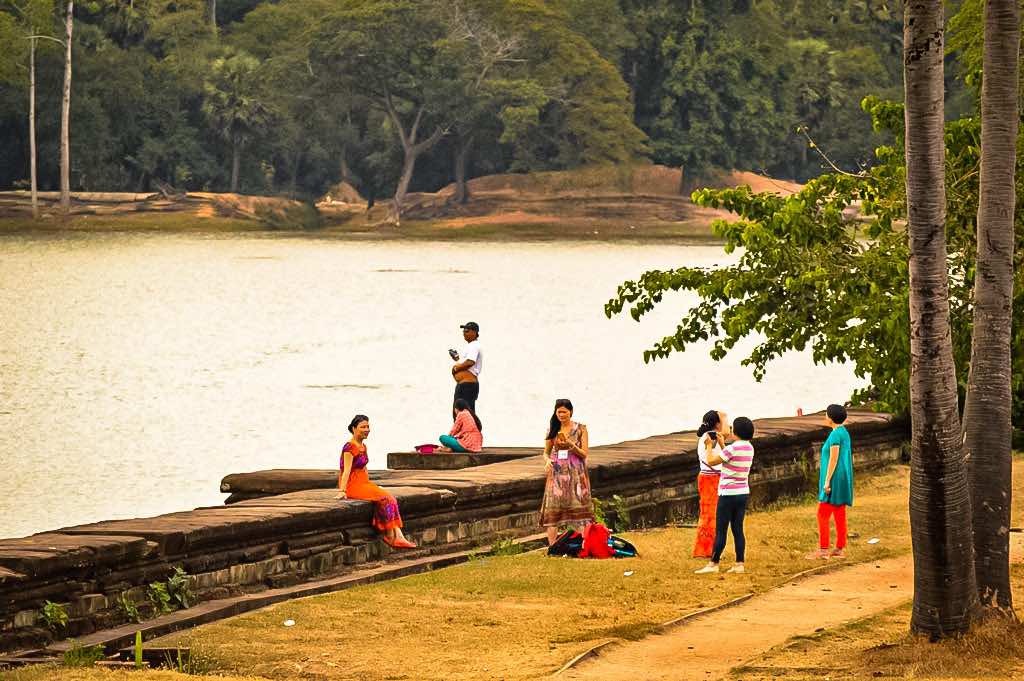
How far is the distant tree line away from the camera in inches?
3844

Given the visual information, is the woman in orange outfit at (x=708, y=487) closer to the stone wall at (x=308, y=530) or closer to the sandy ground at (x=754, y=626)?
the sandy ground at (x=754, y=626)

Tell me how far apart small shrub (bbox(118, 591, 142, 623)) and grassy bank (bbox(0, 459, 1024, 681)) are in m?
0.38

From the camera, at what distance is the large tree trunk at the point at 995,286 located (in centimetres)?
1159

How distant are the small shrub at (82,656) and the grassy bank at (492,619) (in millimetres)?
263

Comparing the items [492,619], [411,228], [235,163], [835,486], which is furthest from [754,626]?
[411,228]

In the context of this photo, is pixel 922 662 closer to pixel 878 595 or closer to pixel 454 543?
pixel 878 595

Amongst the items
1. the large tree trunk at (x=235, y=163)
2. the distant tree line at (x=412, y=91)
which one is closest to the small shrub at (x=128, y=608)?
the distant tree line at (x=412, y=91)

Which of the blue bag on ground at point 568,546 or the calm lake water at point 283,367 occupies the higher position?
the calm lake water at point 283,367

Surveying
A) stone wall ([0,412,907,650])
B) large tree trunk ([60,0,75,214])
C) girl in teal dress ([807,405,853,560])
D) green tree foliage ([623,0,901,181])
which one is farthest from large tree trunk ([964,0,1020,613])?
green tree foliage ([623,0,901,181])

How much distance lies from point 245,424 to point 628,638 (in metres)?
27.9

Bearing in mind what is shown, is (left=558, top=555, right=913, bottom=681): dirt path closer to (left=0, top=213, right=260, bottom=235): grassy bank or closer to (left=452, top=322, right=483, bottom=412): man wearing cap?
(left=452, top=322, right=483, bottom=412): man wearing cap

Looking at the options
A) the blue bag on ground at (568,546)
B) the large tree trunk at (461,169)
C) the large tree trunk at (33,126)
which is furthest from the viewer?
the large tree trunk at (461,169)

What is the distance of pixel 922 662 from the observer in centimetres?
1053

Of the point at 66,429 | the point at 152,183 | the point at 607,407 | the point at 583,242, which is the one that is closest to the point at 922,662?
the point at 66,429
